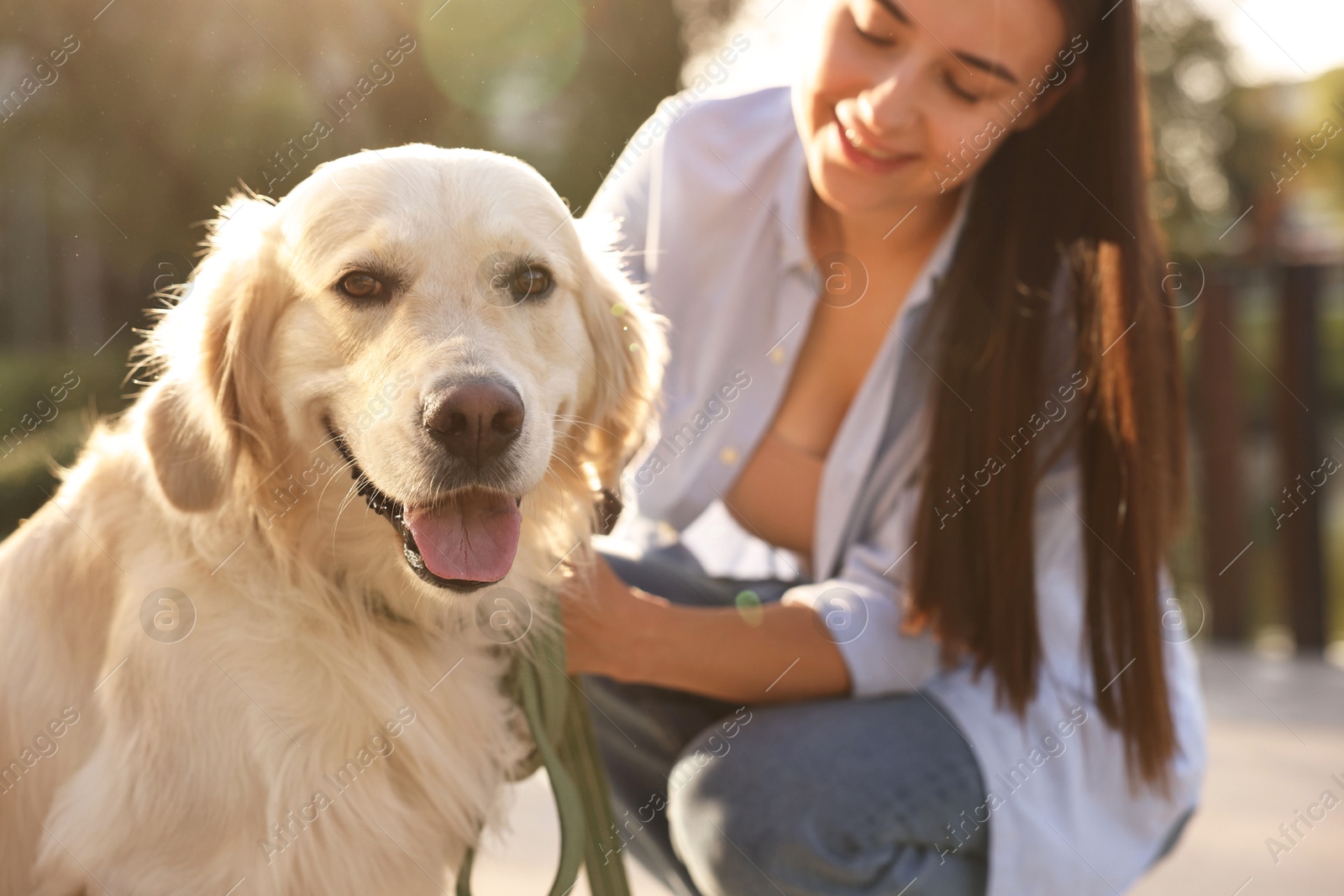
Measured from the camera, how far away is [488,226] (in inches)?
67.7

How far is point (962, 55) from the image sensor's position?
210 centimetres

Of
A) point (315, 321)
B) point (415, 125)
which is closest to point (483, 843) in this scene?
point (315, 321)

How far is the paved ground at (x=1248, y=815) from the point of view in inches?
103

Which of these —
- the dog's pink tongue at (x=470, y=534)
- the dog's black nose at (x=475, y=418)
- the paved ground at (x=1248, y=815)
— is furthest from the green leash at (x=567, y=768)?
the dog's black nose at (x=475, y=418)

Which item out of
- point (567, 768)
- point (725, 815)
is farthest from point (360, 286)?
point (725, 815)

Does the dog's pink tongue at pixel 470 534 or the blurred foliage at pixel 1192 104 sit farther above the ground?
the dog's pink tongue at pixel 470 534

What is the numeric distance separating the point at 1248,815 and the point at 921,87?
2263mm

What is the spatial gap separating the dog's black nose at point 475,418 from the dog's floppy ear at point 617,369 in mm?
465

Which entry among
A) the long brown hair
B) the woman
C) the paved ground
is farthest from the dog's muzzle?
the long brown hair

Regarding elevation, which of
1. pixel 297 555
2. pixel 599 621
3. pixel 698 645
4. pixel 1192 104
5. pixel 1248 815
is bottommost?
pixel 1192 104

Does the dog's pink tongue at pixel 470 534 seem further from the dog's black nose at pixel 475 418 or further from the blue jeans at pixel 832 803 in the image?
the blue jeans at pixel 832 803

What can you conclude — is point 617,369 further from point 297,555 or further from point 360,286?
point 297,555

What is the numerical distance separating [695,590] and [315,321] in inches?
47.5

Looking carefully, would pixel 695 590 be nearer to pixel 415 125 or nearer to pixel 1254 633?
pixel 415 125
